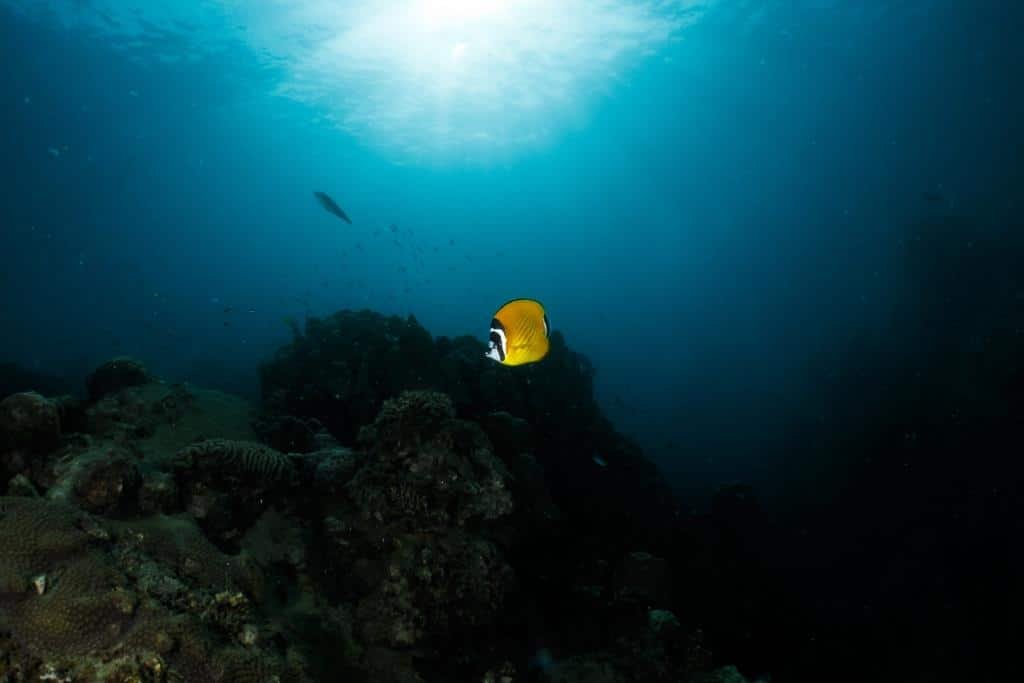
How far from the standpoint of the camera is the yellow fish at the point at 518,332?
8.71 feet

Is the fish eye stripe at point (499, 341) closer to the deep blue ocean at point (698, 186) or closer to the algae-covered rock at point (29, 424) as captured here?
the algae-covered rock at point (29, 424)

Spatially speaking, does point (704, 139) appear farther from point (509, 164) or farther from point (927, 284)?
point (927, 284)

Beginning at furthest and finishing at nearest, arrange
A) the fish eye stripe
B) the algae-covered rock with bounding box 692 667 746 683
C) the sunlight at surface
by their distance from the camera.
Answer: the sunlight at surface
the algae-covered rock with bounding box 692 667 746 683
the fish eye stripe

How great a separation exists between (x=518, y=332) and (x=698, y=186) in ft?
299

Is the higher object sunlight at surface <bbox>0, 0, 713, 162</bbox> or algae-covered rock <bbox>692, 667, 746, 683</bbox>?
sunlight at surface <bbox>0, 0, 713, 162</bbox>

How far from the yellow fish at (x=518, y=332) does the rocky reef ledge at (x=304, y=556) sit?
219 centimetres

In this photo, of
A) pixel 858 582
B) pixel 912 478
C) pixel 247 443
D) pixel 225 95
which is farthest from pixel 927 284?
pixel 225 95

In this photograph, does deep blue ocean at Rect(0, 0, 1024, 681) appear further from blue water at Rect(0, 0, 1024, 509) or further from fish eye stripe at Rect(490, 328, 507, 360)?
fish eye stripe at Rect(490, 328, 507, 360)

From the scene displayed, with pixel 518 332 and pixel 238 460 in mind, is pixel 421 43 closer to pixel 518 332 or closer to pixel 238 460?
pixel 238 460

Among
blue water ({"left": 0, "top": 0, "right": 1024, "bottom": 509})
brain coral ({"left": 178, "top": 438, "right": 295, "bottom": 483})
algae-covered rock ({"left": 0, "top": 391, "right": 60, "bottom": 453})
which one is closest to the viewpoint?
algae-covered rock ({"left": 0, "top": 391, "right": 60, "bottom": 453})

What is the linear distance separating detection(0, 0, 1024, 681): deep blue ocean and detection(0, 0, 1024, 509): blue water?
36cm

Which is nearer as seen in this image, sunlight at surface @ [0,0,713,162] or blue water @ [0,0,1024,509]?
sunlight at surface @ [0,0,713,162]

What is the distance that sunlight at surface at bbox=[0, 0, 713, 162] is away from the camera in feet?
92.2

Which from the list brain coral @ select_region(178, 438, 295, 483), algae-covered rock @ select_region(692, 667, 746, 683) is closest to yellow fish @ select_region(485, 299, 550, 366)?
brain coral @ select_region(178, 438, 295, 483)
